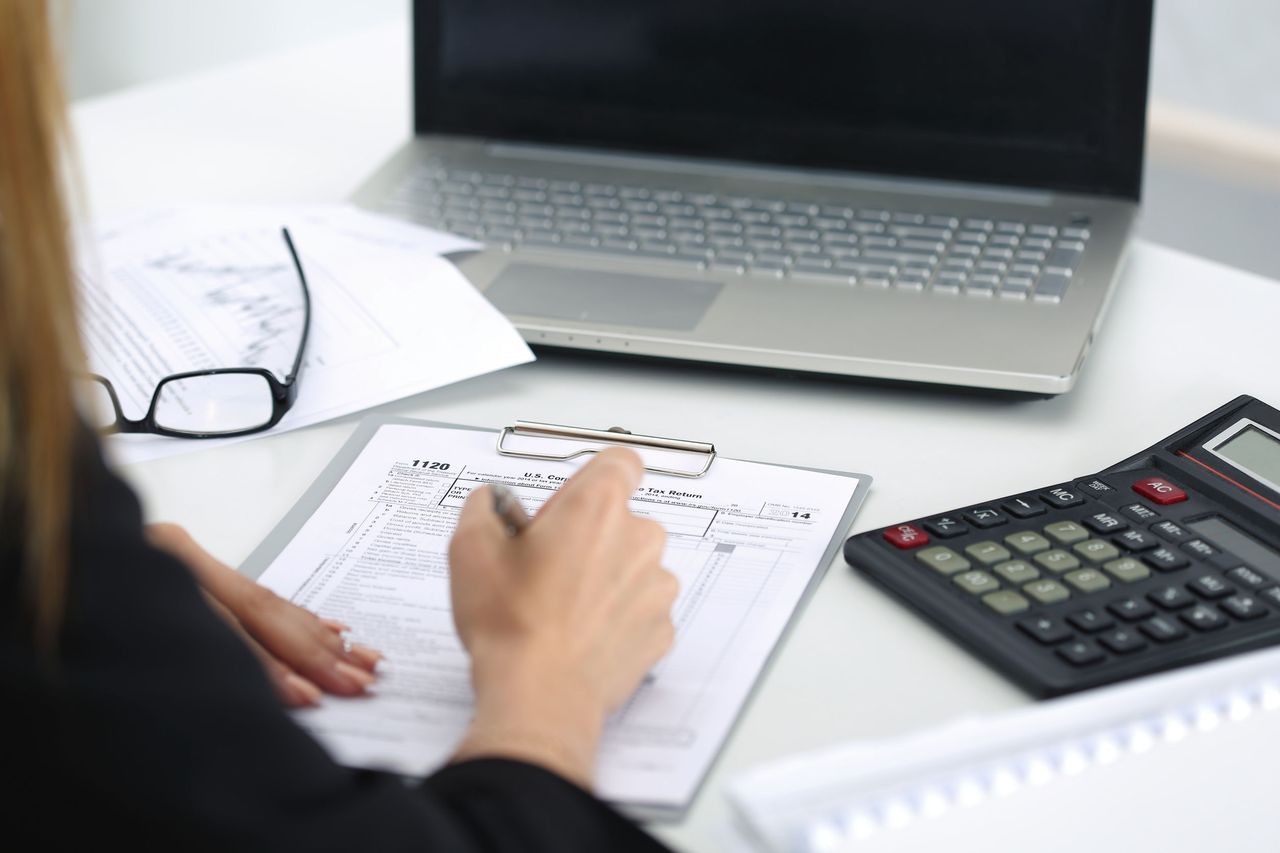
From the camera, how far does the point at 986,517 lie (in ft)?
2.00

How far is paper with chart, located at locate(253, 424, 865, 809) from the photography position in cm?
51

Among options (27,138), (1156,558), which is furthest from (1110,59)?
(27,138)

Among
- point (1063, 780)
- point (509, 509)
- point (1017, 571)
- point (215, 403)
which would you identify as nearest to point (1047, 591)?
point (1017, 571)

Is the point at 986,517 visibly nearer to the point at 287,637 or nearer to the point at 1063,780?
the point at 1063,780

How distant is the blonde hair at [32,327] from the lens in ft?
1.12

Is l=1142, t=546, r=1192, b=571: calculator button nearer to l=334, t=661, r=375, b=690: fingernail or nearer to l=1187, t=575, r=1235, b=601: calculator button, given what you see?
l=1187, t=575, r=1235, b=601: calculator button

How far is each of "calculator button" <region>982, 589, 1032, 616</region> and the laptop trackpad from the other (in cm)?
30

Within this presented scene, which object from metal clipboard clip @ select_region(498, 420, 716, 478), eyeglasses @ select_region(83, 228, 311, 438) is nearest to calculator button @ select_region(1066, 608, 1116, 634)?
metal clipboard clip @ select_region(498, 420, 716, 478)

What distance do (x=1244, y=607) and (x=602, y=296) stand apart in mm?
425

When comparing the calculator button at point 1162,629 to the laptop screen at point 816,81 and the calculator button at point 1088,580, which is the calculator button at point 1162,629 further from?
the laptop screen at point 816,81

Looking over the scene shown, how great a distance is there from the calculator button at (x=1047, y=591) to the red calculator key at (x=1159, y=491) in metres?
0.09

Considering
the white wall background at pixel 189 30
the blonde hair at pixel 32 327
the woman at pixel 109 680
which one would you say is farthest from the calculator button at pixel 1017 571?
the white wall background at pixel 189 30

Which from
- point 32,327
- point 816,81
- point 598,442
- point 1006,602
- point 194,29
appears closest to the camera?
point 32,327

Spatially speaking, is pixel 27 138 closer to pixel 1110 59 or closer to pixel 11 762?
pixel 11 762
